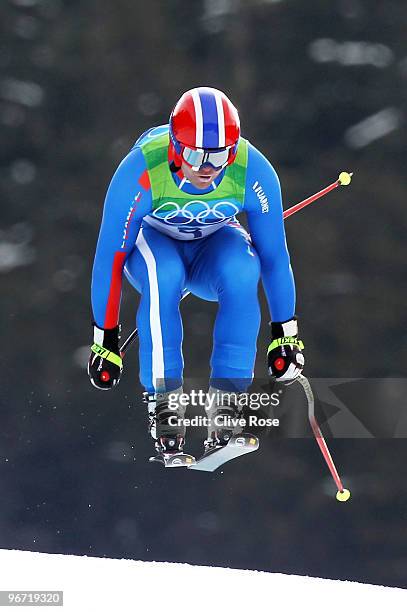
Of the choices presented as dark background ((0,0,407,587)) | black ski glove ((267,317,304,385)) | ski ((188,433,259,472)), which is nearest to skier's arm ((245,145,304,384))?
black ski glove ((267,317,304,385))

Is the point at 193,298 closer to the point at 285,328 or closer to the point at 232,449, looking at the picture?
the point at 285,328

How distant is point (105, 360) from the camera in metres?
3.74

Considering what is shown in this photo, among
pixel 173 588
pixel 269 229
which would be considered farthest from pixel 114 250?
pixel 173 588

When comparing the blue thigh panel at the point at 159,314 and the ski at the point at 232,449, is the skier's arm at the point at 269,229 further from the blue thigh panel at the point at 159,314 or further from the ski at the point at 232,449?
the ski at the point at 232,449

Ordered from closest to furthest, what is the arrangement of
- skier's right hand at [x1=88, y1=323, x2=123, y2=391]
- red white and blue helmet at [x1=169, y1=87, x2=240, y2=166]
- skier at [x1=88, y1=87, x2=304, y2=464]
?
red white and blue helmet at [x1=169, y1=87, x2=240, y2=166]
skier at [x1=88, y1=87, x2=304, y2=464]
skier's right hand at [x1=88, y1=323, x2=123, y2=391]

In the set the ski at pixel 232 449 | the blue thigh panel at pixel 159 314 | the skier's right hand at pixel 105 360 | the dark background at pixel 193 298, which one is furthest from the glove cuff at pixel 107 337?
the dark background at pixel 193 298

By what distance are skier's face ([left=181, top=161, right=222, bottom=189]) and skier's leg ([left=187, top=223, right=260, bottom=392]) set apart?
0.82 feet

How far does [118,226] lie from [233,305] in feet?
1.46

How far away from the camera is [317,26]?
220 inches

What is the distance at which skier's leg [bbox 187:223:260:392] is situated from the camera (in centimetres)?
356

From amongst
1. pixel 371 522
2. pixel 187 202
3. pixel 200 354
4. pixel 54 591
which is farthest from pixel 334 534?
pixel 187 202

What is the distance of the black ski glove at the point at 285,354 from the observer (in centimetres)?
380

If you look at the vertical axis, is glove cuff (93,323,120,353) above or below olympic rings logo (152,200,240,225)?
below

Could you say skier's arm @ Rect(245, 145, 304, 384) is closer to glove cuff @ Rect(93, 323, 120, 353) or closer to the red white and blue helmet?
the red white and blue helmet
